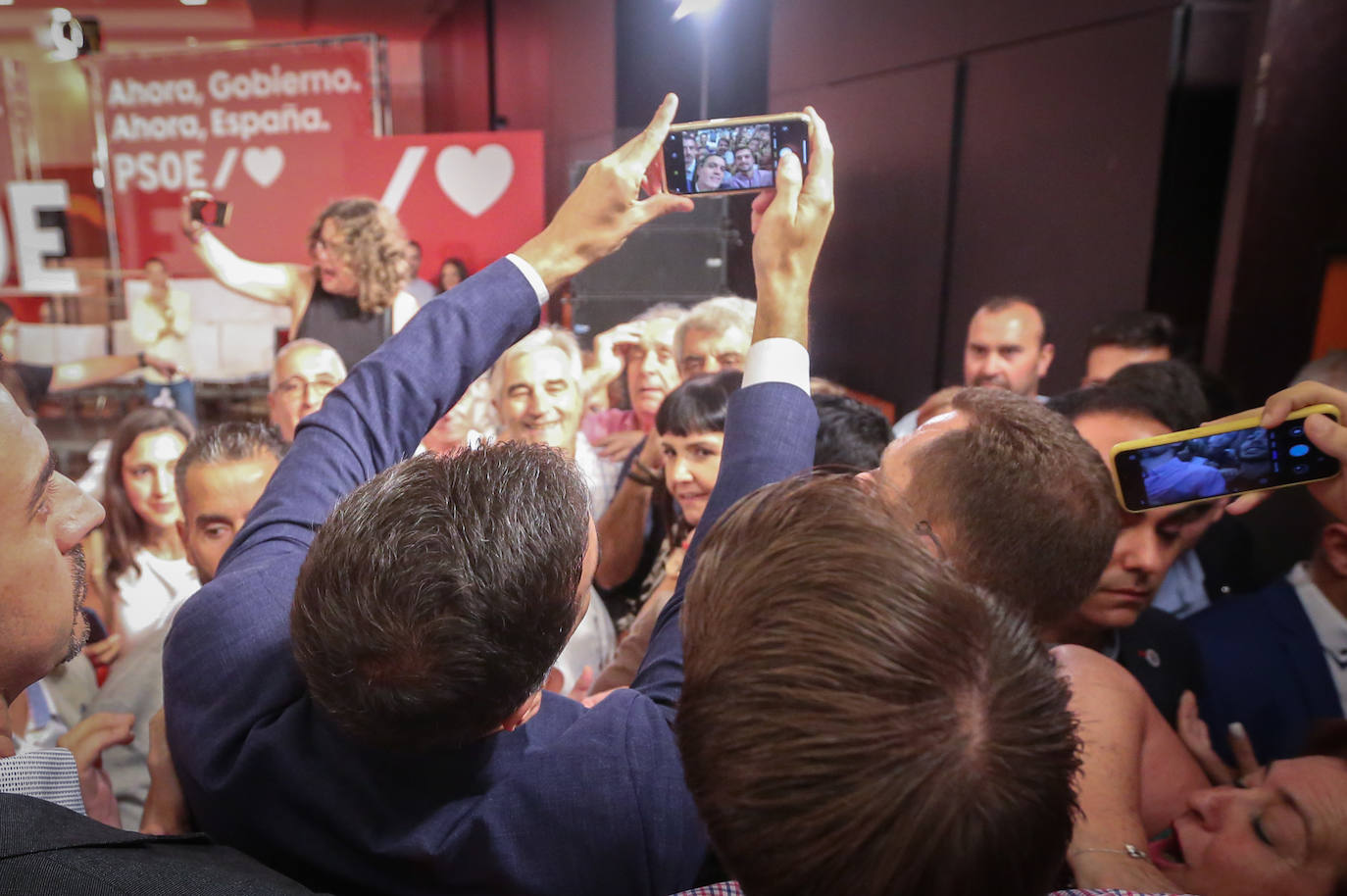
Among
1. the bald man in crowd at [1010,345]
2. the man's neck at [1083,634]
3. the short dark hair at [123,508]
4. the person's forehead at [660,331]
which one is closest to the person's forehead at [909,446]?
the man's neck at [1083,634]

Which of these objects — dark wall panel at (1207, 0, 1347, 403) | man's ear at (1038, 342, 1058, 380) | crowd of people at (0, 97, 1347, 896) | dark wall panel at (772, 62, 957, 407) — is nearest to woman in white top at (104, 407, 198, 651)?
crowd of people at (0, 97, 1347, 896)

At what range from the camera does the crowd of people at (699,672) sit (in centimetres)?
46

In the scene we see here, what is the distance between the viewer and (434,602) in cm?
62

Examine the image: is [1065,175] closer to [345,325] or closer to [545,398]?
[545,398]

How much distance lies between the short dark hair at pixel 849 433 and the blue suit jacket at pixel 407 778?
73 cm

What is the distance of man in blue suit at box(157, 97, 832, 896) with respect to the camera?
2.06 feet

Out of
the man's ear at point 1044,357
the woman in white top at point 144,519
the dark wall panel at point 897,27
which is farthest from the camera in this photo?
the dark wall panel at point 897,27

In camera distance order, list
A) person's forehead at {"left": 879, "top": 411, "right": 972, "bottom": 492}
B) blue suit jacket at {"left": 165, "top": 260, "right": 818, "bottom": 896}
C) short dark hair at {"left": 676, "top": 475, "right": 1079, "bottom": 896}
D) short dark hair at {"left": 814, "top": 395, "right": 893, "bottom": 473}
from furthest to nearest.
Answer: short dark hair at {"left": 814, "top": 395, "right": 893, "bottom": 473}
person's forehead at {"left": 879, "top": 411, "right": 972, "bottom": 492}
blue suit jacket at {"left": 165, "top": 260, "right": 818, "bottom": 896}
short dark hair at {"left": 676, "top": 475, "right": 1079, "bottom": 896}

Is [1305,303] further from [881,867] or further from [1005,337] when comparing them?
[881,867]

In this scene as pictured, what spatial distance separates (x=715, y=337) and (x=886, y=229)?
1.99 metres

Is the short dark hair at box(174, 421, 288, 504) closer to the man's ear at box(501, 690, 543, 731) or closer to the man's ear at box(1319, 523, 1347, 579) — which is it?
the man's ear at box(501, 690, 543, 731)

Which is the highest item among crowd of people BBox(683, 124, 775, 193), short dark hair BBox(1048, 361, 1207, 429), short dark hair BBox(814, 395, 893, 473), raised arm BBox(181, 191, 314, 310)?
crowd of people BBox(683, 124, 775, 193)

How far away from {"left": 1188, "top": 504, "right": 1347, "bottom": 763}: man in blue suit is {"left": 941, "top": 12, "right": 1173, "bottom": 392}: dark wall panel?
1400mm

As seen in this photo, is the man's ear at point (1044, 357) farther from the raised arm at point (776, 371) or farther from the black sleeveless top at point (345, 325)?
the black sleeveless top at point (345, 325)
